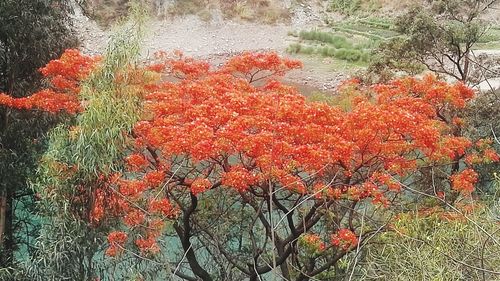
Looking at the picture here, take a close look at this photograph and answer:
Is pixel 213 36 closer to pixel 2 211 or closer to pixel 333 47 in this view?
pixel 333 47

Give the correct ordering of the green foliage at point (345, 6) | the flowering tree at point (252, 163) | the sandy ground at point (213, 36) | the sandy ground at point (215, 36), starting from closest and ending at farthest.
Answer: the flowering tree at point (252, 163) < the sandy ground at point (215, 36) < the sandy ground at point (213, 36) < the green foliage at point (345, 6)

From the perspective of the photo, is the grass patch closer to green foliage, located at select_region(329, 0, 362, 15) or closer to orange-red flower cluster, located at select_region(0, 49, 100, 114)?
green foliage, located at select_region(329, 0, 362, 15)

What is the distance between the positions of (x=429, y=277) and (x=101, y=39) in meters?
37.5

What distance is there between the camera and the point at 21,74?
1099cm

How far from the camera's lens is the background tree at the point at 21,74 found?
10070 mm

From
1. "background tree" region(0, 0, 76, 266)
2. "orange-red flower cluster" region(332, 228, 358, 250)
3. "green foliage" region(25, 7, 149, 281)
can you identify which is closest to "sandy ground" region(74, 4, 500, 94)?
"background tree" region(0, 0, 76, 266)

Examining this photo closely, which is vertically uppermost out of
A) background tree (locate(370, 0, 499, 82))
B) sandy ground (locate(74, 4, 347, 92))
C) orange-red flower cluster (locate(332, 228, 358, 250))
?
background tree (locate(370, 0, 499, 82))

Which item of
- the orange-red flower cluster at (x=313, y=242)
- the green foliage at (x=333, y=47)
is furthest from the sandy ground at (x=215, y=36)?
the orange-red flower cluster at (x=313, y=242)

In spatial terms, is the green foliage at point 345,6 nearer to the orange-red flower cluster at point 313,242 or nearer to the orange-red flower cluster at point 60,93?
the orange-red flower cluster at point 60,93

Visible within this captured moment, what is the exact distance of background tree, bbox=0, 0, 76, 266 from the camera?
1007 cm

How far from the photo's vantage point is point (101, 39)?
1576 inches

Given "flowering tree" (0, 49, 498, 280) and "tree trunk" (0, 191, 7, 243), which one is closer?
"flowering tree" (0, 49, 498, 280)

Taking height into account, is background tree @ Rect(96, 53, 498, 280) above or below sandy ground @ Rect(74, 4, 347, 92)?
above

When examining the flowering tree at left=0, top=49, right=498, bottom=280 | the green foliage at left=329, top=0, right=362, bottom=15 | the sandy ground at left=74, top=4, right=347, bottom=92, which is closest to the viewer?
the flowering tree at left=0, top=49, right=498, bottom=280
